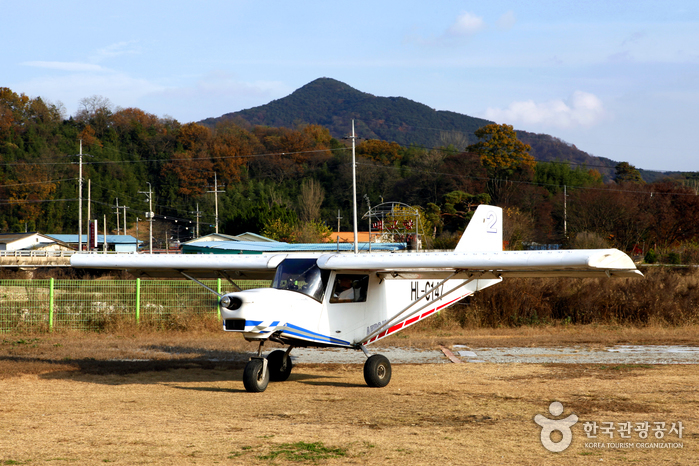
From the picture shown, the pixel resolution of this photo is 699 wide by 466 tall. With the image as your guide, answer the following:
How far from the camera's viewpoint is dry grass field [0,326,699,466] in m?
6.25

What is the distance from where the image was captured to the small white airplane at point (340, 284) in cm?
940

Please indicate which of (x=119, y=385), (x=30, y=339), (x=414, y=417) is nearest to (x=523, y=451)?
(x=414, y=417)

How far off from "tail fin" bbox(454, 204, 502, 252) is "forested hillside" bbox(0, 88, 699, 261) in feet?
147

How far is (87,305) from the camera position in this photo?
1903 cm

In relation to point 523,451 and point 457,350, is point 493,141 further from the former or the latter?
point 523,451

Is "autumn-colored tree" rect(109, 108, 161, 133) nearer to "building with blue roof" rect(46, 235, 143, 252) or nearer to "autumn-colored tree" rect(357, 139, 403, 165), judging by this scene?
"building with blue roof" rect(46, 235, 143, 252)

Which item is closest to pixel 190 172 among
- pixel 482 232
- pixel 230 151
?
pixel 230 151

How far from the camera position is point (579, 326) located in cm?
2069

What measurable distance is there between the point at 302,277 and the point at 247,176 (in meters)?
92.1

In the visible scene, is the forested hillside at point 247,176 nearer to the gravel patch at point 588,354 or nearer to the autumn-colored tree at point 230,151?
the autumn-colored tree at point 230,151

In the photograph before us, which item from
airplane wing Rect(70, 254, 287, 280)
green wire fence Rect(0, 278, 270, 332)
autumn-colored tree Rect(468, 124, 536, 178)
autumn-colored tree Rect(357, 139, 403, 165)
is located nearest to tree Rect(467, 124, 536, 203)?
autumn-colored tree Rect(468, 124, 536, 178)

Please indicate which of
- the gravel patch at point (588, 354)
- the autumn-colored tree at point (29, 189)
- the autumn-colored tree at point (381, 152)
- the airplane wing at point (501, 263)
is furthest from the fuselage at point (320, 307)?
the autumn-colored tree at point (381, 152)

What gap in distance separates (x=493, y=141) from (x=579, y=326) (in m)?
65.6

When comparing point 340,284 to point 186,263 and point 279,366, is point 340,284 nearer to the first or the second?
point 279,366
